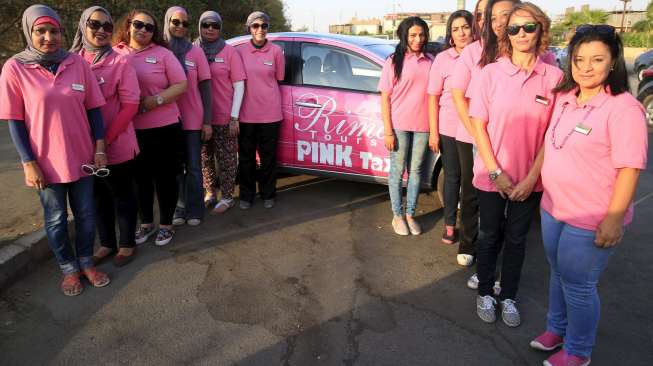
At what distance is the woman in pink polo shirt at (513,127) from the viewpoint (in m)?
2.64

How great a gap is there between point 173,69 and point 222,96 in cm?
76

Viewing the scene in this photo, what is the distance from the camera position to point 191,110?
167 inches

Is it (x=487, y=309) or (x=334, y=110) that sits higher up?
(x=334, y=110)

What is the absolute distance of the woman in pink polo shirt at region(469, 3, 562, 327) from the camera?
264cm

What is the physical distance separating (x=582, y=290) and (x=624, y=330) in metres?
0.83

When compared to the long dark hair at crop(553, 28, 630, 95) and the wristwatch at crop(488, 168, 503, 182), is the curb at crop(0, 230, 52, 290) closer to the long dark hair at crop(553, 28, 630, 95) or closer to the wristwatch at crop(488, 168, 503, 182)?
the wristwatch at crop(488, 168, 503, 182)

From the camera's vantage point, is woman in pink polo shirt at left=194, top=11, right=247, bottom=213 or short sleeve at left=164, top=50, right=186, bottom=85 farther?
woman in pink polo shirt at left=194, top=11, right=247, bottom=213

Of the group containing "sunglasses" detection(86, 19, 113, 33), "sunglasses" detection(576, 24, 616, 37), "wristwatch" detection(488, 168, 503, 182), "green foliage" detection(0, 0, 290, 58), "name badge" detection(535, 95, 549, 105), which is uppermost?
"green foliage" detection(0, 0, 290, 58)

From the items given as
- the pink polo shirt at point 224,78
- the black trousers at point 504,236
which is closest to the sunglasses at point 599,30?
the black trousers at point 504,236

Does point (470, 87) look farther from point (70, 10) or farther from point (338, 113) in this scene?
point (70, 10)

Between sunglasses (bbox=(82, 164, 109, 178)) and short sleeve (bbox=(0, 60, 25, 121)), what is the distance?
19.3 inches

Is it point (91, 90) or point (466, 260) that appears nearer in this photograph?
point (91, 90)

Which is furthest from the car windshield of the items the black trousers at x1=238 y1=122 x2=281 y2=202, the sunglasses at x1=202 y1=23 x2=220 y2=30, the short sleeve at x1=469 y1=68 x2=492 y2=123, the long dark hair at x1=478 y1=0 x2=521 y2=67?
the short sleeve at x1=469 y1=68 x2=492 y2=123

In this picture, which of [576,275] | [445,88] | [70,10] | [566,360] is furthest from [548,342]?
[70,10]
